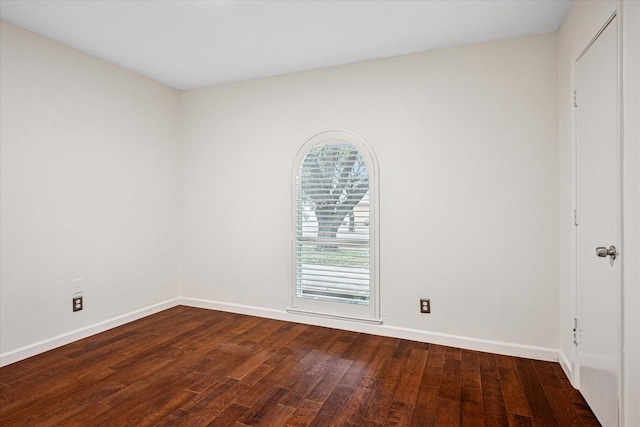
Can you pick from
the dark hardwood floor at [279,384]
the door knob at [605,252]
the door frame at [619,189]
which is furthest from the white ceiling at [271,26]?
the dark hardwood floor at [279,384]

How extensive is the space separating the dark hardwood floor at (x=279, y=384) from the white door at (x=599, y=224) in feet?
0.91

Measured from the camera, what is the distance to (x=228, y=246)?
12.6ft

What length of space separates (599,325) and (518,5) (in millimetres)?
2024

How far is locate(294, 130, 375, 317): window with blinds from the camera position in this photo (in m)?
3.21

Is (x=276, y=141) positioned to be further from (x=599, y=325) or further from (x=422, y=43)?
(x=599, y=325)

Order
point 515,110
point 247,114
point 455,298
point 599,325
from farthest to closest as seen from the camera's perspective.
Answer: point 247,114 → point 455,298 → point 515,110 → point 599,325

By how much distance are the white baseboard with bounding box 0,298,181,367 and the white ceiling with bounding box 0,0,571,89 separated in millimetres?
2415

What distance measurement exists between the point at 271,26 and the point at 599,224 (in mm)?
2460

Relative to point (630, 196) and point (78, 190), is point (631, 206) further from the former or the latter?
Answer: point (78, 190)

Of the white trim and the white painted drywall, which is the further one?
the white trim

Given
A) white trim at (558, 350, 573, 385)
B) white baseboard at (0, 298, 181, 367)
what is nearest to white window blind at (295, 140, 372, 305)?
white trim at (558, 350, 573, 385)

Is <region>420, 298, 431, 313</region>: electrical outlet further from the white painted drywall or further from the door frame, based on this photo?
the white painted drywall

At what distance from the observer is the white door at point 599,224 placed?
1666mm

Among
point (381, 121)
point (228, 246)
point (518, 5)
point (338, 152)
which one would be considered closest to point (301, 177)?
point (338, 152)
